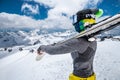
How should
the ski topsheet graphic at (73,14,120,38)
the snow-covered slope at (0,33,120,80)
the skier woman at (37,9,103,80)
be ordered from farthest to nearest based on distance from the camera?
the snow-covered slope at (0,33,120,80), the skier woman at (37,9,103,80), the ski topsheet graphic at (73,14,120,38)

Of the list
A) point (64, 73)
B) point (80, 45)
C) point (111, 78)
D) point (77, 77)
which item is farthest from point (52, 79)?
point (80, 45)

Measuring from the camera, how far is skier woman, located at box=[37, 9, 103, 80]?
94.4 inches

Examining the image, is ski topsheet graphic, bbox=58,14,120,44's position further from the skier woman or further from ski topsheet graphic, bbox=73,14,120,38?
the skier woman

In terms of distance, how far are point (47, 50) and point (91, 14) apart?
0.95 m

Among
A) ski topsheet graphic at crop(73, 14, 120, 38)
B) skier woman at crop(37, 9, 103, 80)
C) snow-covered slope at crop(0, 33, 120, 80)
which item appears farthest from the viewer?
snow-covered slope at crop(0, 33, 120, 80)

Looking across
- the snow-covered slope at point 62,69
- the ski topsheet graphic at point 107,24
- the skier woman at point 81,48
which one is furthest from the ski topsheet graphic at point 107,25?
the snow-covered slope at point 62,69

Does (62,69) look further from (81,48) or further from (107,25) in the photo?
(107,25)

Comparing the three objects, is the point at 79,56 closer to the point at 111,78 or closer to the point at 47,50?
the point at 47,50

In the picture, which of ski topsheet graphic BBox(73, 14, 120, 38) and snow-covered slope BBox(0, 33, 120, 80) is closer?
ski topsheet graphic BBox(73, 14, 120, 38)

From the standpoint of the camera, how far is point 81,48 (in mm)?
2531

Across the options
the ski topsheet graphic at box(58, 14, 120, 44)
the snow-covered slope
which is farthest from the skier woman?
the snow-covered slope

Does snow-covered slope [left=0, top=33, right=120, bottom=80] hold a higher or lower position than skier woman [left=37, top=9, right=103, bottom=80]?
lower

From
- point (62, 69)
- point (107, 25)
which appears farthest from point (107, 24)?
point (62, 69)

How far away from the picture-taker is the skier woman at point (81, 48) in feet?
7.86
